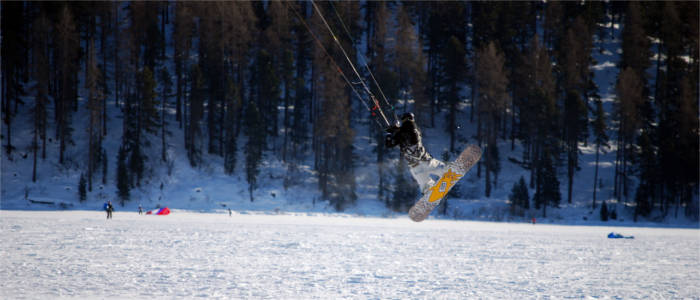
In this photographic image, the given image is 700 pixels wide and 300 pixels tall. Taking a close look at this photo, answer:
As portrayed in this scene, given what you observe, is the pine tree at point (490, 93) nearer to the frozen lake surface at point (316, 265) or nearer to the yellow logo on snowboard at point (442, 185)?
the frozen lake surface at point (316, 265)

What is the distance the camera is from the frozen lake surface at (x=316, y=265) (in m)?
11.1

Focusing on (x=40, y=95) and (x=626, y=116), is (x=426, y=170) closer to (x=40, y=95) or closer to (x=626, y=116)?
(x=626, y=116)

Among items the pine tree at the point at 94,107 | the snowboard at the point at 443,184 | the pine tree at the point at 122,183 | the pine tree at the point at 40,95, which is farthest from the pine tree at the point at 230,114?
the snowboard at the point at 443,184

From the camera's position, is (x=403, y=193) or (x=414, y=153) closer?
(x=414, y=153)

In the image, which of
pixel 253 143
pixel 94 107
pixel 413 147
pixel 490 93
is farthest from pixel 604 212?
Result: pixel 94 107

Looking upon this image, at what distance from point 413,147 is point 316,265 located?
548cm

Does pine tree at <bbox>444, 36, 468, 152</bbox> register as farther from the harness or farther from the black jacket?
the black jacket

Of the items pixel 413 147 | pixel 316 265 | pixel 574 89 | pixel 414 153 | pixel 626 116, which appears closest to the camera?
pixel 413 147

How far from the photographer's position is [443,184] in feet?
37.6

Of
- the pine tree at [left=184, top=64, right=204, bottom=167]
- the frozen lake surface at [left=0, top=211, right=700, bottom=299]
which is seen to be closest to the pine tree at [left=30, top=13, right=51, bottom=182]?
the pine tree at [left=184, top=64, right=204, bottom=167]

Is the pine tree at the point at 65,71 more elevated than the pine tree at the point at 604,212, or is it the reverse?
the pine tree at the point at 65,71

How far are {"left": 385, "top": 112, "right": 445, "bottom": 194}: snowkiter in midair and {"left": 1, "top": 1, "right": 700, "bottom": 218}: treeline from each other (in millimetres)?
27421

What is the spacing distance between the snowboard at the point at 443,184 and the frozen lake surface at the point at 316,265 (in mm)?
1830

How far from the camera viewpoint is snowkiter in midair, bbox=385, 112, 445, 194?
10.2m
